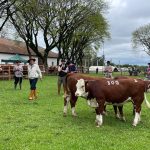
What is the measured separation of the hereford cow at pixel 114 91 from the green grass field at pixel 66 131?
69 centimetres

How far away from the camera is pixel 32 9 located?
49.7 metres

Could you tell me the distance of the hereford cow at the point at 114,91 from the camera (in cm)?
1197

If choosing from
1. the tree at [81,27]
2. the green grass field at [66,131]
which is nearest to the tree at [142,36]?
the tree at [81,27]

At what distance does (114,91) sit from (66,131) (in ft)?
6.83

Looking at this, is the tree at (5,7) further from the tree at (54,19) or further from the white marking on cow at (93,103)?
the white marking on cow at (93,103)

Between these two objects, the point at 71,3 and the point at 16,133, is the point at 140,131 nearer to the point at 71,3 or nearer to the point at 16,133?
the point at 16,133

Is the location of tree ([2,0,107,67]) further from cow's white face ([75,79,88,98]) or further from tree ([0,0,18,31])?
cow's white face ([75,79,88,98])

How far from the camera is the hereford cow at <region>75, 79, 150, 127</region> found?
471 inches

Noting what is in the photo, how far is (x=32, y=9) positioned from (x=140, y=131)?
40.4 m

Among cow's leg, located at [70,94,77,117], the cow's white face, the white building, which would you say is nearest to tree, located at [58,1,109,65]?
the white building

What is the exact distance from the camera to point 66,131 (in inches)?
426

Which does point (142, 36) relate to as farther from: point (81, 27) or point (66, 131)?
point (66, 131)

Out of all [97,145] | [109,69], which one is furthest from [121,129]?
[109,69]

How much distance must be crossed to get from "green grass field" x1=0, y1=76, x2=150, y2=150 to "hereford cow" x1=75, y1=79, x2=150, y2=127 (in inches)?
27.1
